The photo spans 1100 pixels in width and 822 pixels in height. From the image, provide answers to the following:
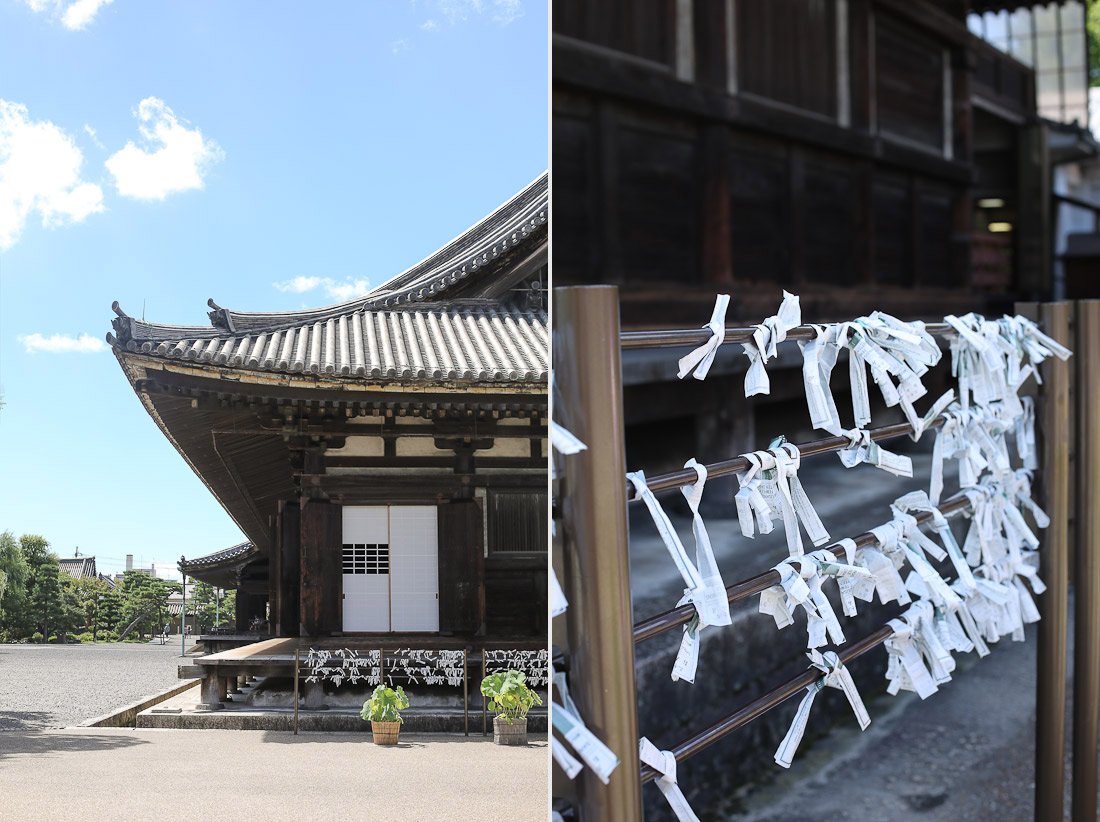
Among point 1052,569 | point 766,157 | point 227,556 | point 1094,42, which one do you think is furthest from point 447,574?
point 1094,42

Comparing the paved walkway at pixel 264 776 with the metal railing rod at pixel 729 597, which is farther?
the paved walkway at pixel 264 776

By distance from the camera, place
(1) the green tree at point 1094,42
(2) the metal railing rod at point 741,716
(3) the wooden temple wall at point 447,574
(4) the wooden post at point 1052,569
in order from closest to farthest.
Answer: (2) the metal railing rod at point 741,716, (4) the wooden post at point 1052,569, (3) the wooden temple wall at point 447,574, (1) the green tree at point 1094,42

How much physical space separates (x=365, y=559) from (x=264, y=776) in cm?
27

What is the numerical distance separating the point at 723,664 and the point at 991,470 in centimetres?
34

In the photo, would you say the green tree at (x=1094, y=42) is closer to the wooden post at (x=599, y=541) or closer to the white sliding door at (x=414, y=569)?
the white sliding door at (x=414, y=569)

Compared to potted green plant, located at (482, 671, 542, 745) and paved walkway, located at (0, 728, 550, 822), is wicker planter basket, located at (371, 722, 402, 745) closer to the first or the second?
paved walkway, located at (0, 728, 550, 822)

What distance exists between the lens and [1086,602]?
105 centimetres

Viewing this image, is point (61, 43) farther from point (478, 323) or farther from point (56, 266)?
A: point (478, 323)

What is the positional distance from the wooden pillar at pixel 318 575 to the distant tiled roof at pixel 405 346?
18cm

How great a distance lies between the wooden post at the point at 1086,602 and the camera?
1008mm

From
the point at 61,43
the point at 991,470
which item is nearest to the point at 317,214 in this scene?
the point at 61,43

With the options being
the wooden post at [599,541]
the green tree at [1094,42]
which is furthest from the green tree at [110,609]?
the green tree at [1094,42]

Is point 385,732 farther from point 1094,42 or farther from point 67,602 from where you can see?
point 1094,42

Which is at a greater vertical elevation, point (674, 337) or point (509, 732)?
point (674, 337)
